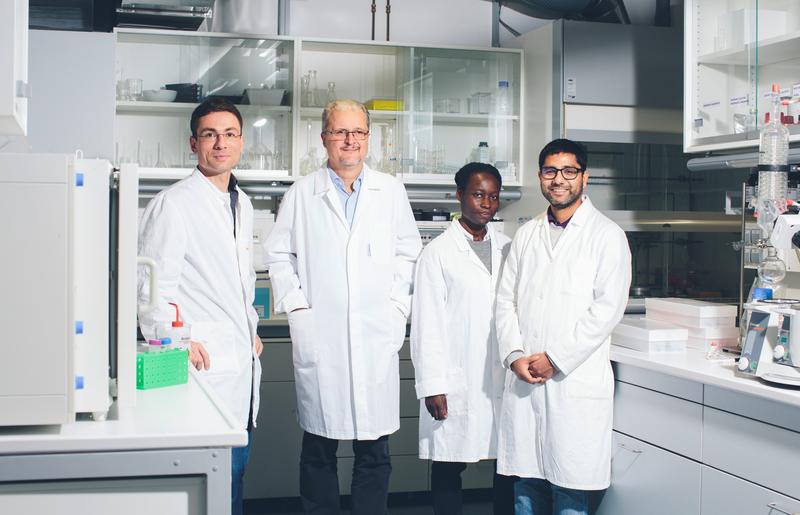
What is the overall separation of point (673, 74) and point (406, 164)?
53.6 inches

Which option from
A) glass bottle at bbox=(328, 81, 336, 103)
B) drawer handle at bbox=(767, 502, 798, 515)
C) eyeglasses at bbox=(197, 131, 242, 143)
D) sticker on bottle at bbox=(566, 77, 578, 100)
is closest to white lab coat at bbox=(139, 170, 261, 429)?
eyeglasses at bbox=(197, 131, 242, 143)

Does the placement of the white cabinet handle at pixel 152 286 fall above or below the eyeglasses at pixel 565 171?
below

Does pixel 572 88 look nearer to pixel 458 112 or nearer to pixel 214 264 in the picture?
pixel 458 112

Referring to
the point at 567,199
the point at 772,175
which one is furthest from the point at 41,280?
the point at 772,175

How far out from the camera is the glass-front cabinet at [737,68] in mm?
2840

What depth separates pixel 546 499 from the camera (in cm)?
269

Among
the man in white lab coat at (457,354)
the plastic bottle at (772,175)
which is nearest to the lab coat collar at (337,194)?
the man in white lab coat at (457,354)

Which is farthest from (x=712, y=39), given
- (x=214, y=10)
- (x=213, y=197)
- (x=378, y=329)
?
(x=214, y=10)

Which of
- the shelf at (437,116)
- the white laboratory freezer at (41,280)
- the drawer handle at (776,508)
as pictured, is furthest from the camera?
the shelf at (437,116)

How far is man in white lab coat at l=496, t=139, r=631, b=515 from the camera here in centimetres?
252

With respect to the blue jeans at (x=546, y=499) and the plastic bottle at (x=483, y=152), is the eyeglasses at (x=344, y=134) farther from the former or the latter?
the plastic bottle at (x=483, y=152)

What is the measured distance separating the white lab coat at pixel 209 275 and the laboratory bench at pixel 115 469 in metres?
0.93

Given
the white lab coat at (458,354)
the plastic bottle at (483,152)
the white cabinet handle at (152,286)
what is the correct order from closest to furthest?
1. the white cabinet handle at (152,286)
2. the white lab coat at (458,354)
3. the plastic bottle at (483,152)

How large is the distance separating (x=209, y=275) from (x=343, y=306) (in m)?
0.45
